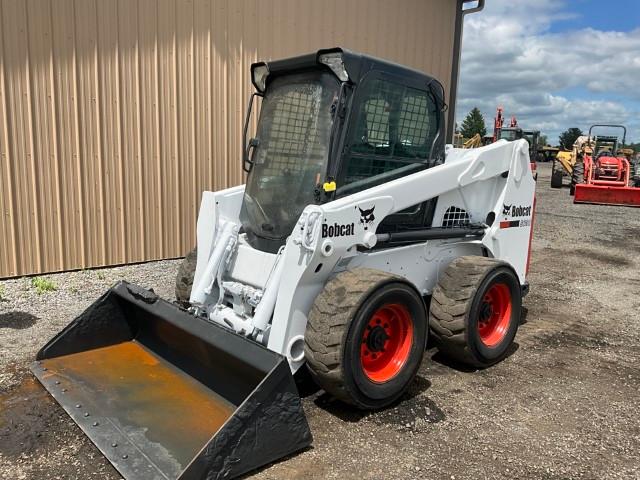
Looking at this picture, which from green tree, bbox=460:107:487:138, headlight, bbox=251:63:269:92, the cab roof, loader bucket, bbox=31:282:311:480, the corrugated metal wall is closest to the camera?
loader bucket, bbox=31:282:311:480

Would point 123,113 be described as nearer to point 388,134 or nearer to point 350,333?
point 388,134

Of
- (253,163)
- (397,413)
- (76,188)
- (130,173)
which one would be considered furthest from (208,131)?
(397,413)

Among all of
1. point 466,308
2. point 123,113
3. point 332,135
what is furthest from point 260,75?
point 123,113

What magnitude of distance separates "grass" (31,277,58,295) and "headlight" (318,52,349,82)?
4320 millimetres

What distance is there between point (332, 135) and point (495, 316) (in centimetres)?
219

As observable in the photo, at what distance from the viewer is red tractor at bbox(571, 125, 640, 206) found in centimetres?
1664

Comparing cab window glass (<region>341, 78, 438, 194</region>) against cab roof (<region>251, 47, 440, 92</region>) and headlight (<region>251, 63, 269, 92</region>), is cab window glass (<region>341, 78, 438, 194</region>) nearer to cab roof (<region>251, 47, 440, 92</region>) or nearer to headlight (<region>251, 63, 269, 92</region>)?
cab roof (<region>251, 47, 440, 92</region>)

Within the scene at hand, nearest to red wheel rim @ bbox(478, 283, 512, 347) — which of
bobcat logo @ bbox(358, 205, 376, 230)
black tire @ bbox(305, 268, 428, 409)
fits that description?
black tire @ bbox(305, 268, 428, 409)

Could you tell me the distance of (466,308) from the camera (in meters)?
4.17

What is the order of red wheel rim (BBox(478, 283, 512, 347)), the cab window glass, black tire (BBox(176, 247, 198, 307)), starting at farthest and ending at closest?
black tire (BBox(176, 247, 198, 307)) → red wheel rim (BBox(478, 283, 512, 347)) → the cab window glass

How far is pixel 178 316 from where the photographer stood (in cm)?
386

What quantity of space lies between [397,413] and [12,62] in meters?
5.66

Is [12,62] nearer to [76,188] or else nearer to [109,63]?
[109,63]

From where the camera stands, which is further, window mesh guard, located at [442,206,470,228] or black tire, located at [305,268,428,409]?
window mesh guard, located at [442,206,470,228]
